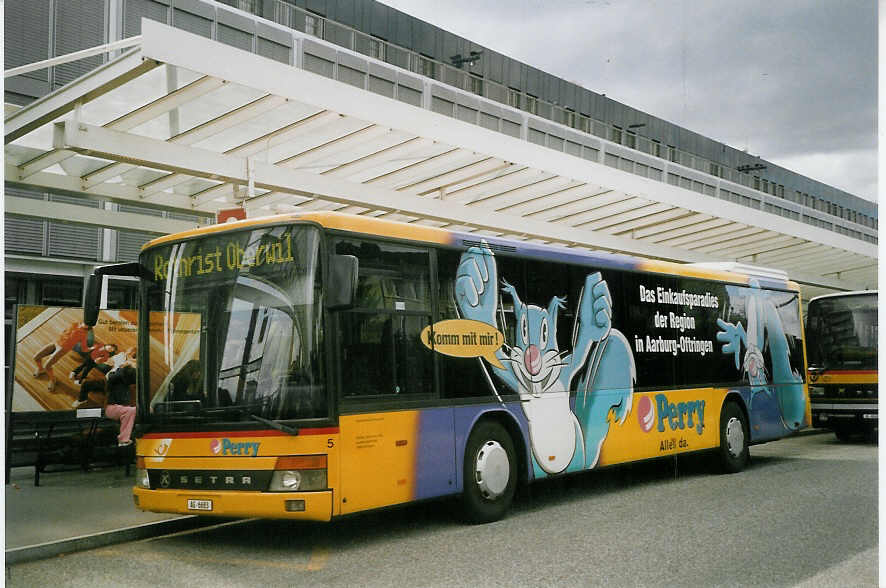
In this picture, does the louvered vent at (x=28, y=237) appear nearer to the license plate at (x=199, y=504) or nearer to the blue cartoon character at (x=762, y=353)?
the license plate at (x=199, y=504)

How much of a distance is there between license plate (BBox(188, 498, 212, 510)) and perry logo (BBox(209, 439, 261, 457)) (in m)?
0.41

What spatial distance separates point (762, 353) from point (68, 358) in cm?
971

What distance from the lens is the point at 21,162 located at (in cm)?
1153

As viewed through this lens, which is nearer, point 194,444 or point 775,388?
point 194,444

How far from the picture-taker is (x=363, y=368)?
8297mm

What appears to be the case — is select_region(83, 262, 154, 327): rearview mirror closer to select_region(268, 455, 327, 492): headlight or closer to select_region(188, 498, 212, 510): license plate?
select_region(188, 498, 212, 510): license plate

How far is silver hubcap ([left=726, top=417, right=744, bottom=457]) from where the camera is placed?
1357 centimetres

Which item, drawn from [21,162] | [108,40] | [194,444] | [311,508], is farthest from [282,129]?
[108,40]

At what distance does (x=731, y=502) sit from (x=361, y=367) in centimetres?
472

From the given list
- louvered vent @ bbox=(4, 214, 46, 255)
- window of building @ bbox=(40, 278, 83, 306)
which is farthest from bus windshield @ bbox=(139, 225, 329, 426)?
window of building @ bbox=(40, 278, 83, 306)

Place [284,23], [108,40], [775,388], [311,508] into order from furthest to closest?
[284,23]
[108,40]
[775,388]
[311,508]

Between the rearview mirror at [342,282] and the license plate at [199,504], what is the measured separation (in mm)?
1948

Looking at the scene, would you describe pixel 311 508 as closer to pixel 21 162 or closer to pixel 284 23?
pixel 21 162

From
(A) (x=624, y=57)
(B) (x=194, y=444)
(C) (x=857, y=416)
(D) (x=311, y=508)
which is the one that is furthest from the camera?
(C) (x=857, y=416)
